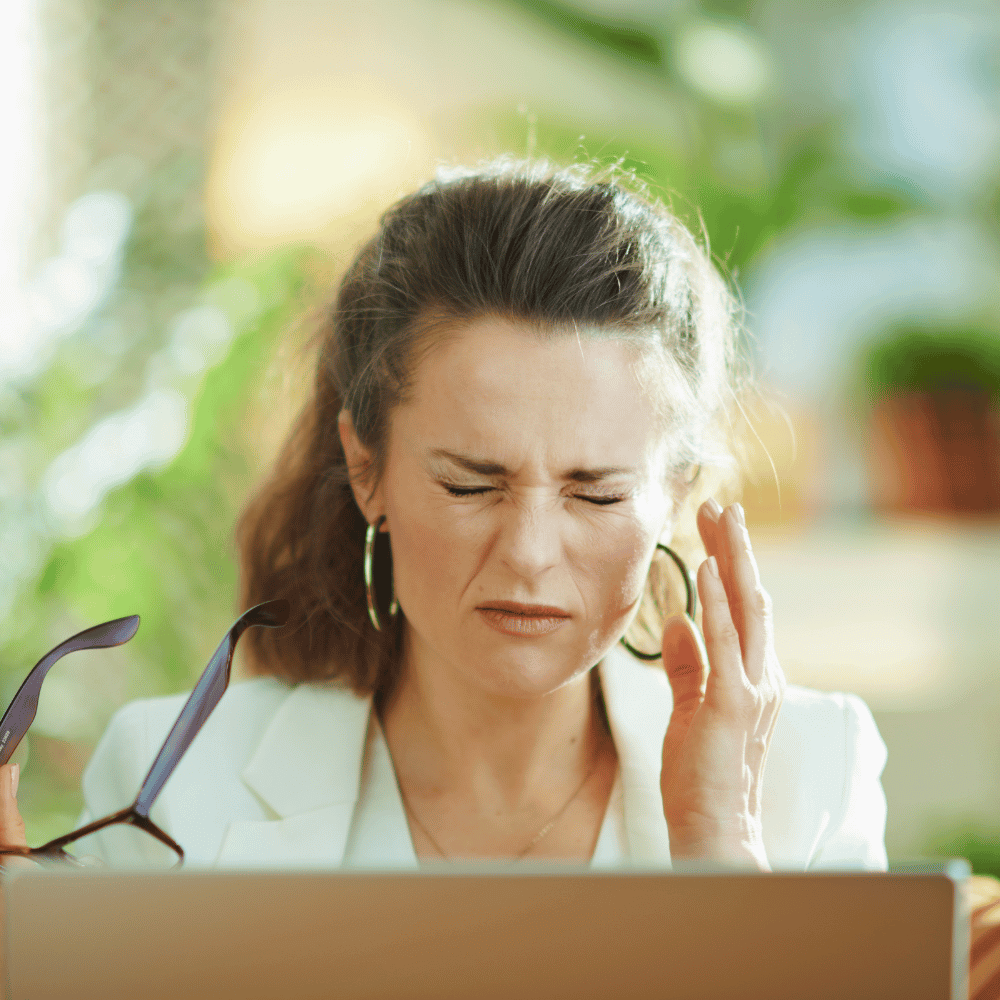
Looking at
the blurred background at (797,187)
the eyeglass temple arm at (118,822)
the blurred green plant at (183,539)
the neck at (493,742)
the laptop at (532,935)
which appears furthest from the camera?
the blurred background at (797,187)

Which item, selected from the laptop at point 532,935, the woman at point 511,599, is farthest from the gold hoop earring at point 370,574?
the laptop at point 532,935

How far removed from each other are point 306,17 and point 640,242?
2.62 m

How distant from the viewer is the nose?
1101mm

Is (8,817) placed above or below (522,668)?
below

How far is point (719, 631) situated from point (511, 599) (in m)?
0.24

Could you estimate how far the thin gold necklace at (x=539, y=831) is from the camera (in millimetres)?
1345

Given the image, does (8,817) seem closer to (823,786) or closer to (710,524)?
(710,524)

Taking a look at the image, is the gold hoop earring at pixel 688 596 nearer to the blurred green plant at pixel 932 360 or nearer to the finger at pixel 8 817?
the finger at pixel 8 817

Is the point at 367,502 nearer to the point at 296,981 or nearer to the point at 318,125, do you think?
the point at 296,981

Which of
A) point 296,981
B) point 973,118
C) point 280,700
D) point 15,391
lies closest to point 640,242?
point 280,700

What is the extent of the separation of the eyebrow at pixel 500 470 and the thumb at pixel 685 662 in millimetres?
242

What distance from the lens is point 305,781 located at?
4.43 ft

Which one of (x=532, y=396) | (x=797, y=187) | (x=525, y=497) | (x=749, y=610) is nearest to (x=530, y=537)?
(x=525, y=497)

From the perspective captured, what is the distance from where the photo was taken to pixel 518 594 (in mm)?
1116
